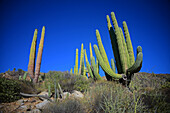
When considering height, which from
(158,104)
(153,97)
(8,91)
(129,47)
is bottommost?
(158,104)

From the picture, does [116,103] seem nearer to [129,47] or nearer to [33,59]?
[129,47]

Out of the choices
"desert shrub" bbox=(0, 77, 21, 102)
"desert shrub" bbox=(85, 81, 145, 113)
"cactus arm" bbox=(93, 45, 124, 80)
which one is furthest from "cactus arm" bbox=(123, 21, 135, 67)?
"desert shrub" bbox=(0, 77, 21, 102)

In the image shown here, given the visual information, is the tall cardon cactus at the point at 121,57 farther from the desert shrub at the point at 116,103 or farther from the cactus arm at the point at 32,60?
the cactus arm at the point at 32,60

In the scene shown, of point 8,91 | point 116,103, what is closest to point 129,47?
point 116,103

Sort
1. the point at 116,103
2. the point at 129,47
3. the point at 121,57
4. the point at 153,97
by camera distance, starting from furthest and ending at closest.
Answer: the point at 129,47, the point at 121,57, the point at 153,97, the point at 116,103

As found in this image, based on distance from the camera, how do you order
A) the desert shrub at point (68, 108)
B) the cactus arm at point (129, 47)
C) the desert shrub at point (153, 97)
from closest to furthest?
the desert shrub at point (153, 97), the desert shrub at point (68, 108), the cactus arm at point (129, 47)

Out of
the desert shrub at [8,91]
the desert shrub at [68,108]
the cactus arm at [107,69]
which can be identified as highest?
the cactus arm at [107,69]

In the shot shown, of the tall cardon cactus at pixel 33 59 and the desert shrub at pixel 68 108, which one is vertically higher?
the tall cardon cactus at pixel 33 59

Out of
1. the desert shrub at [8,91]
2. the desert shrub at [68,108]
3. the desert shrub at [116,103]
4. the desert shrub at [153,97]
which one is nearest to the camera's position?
the desert shrub at [116,103]

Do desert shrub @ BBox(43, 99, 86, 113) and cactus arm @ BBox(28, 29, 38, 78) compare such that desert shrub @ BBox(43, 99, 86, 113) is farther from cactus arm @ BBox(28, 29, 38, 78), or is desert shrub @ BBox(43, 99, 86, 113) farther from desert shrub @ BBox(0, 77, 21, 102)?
cactus arm @ BBox(28, 29, 38, 78)

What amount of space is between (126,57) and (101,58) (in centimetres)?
157

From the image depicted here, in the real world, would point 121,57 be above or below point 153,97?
above

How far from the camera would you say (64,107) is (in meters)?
3.36

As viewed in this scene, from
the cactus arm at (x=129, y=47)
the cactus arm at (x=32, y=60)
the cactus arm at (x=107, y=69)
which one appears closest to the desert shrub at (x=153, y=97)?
the cactus arm at (x=107, y=69)
